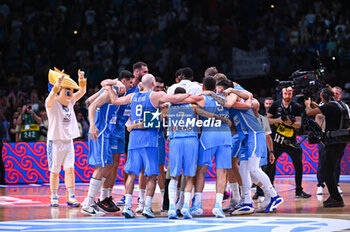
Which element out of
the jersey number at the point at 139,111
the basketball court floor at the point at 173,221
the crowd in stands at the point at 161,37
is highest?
the crowd in stands at the point at 161,37

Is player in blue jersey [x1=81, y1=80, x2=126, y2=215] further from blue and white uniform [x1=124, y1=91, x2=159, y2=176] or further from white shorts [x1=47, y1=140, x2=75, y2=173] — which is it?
white shorts [x1=47, y1=140, x2=75, y2=173]

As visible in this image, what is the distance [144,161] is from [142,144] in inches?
9.8

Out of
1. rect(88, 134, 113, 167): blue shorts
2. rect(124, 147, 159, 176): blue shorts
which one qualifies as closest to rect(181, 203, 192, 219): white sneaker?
rect(124, 147, 159, 176): blue shorts

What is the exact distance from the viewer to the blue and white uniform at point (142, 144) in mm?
8992

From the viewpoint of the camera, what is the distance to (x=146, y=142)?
9008 millimetres

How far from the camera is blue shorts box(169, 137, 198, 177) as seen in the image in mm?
8891

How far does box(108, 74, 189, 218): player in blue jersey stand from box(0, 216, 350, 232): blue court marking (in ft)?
1.33

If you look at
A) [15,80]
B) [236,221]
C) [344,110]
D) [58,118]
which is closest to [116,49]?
[15,80]

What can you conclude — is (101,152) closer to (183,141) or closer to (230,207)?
(183,141)

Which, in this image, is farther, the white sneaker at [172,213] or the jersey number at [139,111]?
the jersey number at [139,111]

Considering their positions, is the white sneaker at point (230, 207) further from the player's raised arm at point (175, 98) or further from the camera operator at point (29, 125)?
the camera operator at point (29, 125)

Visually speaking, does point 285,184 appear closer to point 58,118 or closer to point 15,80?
point 58,118

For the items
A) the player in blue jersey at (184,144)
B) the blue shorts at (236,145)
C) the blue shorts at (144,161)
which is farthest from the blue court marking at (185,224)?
the blue shorts at (236,145)

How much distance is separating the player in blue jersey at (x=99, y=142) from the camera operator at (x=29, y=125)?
625 centimetres
